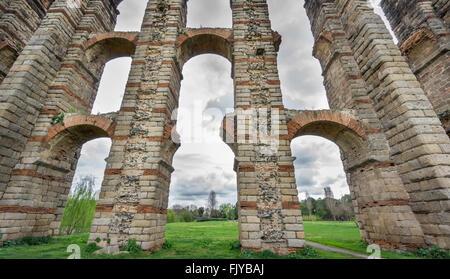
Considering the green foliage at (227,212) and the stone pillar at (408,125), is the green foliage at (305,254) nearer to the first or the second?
the stone pillar at (408,125)

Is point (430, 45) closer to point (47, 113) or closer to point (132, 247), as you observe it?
point (132, 247)

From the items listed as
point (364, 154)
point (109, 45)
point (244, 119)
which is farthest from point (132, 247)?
point (109, 45)

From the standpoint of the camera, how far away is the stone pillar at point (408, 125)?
16.9 feet

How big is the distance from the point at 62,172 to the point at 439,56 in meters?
17.6

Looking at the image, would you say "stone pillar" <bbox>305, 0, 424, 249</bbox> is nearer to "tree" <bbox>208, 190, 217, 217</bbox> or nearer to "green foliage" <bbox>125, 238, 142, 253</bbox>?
"green foliage" <bbox>125, 238, 142, 253</bbox>

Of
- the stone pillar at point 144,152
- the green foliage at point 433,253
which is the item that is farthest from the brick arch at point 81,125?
the green foliage at point 433,253

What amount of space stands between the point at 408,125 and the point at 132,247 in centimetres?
Answer: 940

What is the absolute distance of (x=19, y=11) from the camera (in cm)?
961

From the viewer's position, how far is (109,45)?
9.91 meters

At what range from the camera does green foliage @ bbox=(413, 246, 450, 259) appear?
15.6 feet

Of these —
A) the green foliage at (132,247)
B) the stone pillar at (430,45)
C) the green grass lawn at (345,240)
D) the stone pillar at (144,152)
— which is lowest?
the green grass lawn at (345,240)

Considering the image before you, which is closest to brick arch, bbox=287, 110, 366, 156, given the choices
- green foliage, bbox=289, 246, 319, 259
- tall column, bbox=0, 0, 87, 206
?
green foliage, bbox=289, 246, 319, 259

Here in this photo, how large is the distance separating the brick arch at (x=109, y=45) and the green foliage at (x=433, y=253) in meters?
13.3
